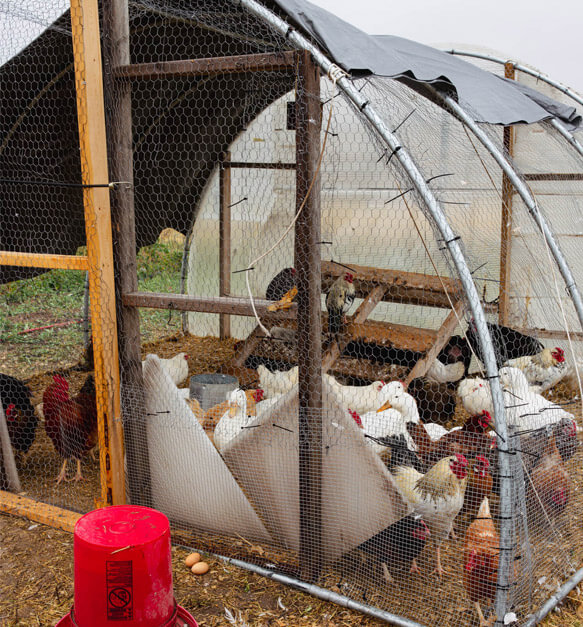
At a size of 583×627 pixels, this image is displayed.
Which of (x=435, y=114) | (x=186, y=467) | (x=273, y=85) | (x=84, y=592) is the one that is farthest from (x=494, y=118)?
(x=84, y=592)

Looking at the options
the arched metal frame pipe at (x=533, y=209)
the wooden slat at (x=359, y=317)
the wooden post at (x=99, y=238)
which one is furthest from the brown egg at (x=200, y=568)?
the arched metal frame pipe at (x=533, y=209)

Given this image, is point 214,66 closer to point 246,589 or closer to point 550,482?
point 246,589

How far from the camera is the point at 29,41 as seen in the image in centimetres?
320

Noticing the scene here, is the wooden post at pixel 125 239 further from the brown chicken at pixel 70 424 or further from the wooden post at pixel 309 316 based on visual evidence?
the wooden post at pixel 309 316

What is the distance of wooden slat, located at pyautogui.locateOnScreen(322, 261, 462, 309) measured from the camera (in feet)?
14.5

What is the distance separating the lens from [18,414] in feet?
10.9

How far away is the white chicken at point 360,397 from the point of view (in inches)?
136

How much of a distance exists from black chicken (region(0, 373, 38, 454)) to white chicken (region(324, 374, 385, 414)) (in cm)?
162

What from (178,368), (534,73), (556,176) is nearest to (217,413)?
(178,368)

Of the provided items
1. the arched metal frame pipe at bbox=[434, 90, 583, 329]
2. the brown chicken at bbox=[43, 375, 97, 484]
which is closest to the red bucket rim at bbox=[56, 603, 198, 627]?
the brown chicken at bbox=[43, 375, 97, 484]

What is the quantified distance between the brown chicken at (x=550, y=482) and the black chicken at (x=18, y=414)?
2.51 metres

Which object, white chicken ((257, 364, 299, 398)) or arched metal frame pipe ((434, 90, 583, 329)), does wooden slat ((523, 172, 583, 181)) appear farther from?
white chicken ((257, 364, 299, 398))

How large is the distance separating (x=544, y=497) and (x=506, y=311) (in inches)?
92.1

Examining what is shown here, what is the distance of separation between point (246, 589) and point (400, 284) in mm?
2567
